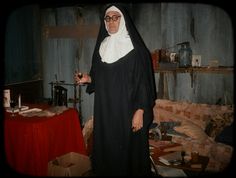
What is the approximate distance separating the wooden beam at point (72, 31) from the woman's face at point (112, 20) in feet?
7.66

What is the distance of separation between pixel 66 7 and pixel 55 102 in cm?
201

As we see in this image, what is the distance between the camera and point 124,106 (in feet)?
9.91

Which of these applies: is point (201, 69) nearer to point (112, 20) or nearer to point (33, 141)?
point (112, 20)

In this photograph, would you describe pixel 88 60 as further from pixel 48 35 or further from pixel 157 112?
pixel 157 112

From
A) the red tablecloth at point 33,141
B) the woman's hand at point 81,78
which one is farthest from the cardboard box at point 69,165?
the woman's hand at point 81,78

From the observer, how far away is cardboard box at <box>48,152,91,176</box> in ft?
10.5

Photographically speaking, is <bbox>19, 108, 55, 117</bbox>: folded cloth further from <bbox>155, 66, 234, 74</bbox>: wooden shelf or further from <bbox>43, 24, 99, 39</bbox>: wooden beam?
<bbox>43, 24, 99, 39</bbox>: wooden beam

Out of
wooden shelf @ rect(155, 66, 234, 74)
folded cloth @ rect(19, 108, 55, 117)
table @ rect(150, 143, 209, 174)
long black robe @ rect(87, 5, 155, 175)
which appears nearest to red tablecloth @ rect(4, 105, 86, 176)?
folded cloth @ rect(19, 108, 55, 117)

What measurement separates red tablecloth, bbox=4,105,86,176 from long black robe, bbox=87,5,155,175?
1.70 ft

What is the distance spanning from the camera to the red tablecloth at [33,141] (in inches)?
125

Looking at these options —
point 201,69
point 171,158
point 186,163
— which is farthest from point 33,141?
point 201,69

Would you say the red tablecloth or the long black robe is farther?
the red tablecloth

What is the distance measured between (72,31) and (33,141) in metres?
2.87

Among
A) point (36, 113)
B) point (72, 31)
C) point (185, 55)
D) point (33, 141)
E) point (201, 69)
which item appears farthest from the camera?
point (72, 31)
